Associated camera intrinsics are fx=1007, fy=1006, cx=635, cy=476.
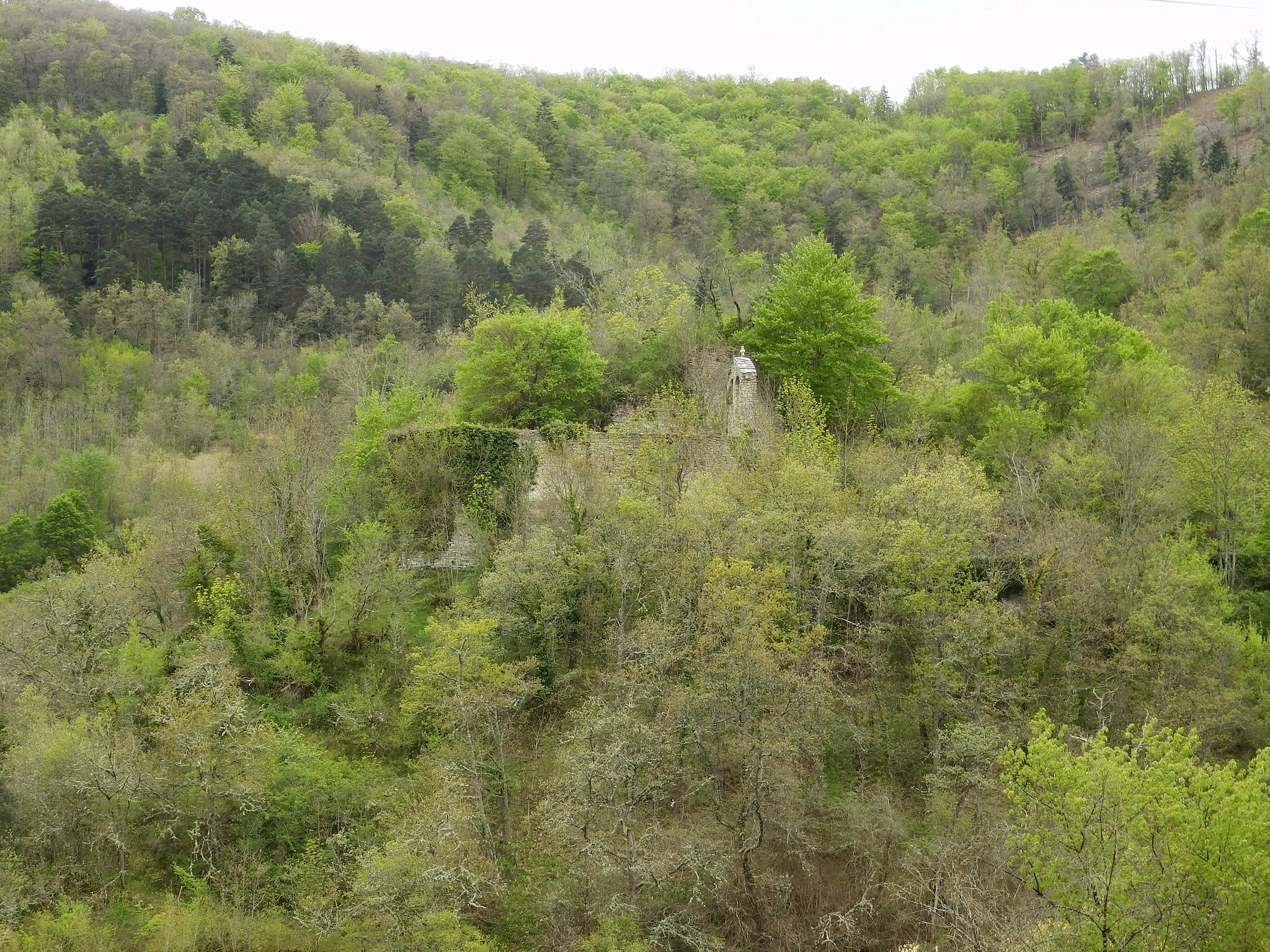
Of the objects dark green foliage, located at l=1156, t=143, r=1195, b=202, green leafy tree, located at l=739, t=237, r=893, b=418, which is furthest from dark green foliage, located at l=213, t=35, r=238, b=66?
dark green foliage, located at l=1156, t=143, r=1195, b=202

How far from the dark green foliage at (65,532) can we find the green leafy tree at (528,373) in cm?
1569

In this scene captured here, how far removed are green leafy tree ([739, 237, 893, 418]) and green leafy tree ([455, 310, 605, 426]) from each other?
6.07 meters

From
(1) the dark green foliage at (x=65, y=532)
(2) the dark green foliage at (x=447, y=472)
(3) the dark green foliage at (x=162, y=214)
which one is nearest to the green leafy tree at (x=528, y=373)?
(2) the dark green foliage at (x=447, y=472)

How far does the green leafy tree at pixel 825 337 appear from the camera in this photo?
32.7 metres

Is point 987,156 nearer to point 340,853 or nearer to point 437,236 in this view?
point 437,236

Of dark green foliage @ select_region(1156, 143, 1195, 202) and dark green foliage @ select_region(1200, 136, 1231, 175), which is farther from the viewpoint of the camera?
dark green foliage @ select_region(1156, 143, 1195, 202)

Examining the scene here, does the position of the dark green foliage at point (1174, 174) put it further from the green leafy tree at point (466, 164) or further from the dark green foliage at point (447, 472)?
the dark green foliage at point (447, 472)

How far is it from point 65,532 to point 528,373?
18646 millimetres

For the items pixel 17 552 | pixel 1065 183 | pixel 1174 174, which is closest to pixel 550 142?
pixel 1065 183

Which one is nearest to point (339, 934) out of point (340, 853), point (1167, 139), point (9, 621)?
point (340, 853)

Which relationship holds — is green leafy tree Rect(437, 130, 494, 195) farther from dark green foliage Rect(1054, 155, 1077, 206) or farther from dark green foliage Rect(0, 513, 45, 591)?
dark green foliage Rect(0, 513, 45, 591)

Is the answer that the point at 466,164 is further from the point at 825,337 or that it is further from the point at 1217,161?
the point at 825,337

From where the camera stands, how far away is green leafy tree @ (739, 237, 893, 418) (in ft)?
107

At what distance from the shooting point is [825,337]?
1282 inches
